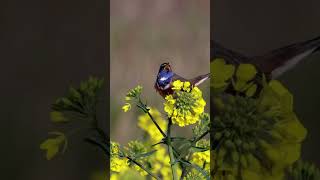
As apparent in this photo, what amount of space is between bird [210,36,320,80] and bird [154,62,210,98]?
0.24 ft

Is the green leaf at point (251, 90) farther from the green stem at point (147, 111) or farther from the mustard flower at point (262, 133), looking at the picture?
the green stem at point (147, 111)

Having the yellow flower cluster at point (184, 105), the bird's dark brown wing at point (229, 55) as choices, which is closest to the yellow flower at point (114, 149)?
the yellow flower cluster at point (184, 105)

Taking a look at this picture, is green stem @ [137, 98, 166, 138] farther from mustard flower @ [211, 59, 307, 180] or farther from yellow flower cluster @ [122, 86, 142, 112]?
mustard flower @ [211, 59, 307, 180]

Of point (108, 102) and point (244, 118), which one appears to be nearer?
point (244, 118)

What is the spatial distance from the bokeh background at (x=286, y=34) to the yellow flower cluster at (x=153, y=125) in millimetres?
189

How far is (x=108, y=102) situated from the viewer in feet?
3.20

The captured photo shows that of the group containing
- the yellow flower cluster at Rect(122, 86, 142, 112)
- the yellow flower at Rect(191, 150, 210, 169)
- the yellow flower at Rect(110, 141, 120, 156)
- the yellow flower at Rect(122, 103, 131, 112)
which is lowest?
the yellow flower at Rect(191, 150, 210, 169)

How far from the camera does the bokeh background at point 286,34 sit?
2.88 ft

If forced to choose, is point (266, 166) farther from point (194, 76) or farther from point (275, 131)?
point (194, 76)

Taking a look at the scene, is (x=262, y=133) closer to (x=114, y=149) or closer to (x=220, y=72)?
(x=220, y=72)

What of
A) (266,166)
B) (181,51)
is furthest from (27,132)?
(266,166)

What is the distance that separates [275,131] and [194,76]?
19 cm

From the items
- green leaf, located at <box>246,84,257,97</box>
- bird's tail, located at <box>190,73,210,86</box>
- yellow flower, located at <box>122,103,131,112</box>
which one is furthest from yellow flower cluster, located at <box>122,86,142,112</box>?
green leaf, located at <box>246,84,257,97</box>

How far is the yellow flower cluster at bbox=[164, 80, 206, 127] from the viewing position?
91 cm
